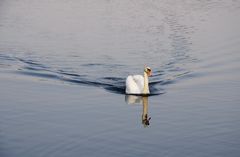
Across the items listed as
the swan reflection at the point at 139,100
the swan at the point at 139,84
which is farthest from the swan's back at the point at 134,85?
the swan reflection at the point at 139,100

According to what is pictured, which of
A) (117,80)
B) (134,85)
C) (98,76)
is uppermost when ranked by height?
(98,76)

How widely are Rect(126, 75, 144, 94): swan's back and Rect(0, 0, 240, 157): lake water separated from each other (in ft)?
1.67

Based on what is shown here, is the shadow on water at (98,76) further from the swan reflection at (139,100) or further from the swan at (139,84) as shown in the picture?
the swan reflection at (139,100)

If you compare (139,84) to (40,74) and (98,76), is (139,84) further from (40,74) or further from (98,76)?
(40,74)

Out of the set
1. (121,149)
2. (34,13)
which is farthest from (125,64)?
(34,13)

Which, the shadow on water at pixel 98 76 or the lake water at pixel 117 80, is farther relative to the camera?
the shadow on water at pixel 98 76

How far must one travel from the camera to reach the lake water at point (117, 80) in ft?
56.3

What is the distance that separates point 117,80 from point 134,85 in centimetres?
204

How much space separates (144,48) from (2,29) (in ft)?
33.9

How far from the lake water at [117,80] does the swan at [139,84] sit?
43cm

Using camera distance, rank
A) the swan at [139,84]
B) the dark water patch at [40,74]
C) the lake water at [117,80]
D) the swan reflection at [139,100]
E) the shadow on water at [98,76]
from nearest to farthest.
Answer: the lake water at [117,80], the swan reflection at [139,100], the swan at [139,84], the shadow on water at [98,76], the dark water patch at [40,74]

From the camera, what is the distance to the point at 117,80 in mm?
25141

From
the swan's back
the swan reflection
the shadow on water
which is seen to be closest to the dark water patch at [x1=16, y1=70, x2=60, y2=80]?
the shadow on water

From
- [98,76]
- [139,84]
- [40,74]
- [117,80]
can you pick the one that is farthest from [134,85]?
[40,74]
